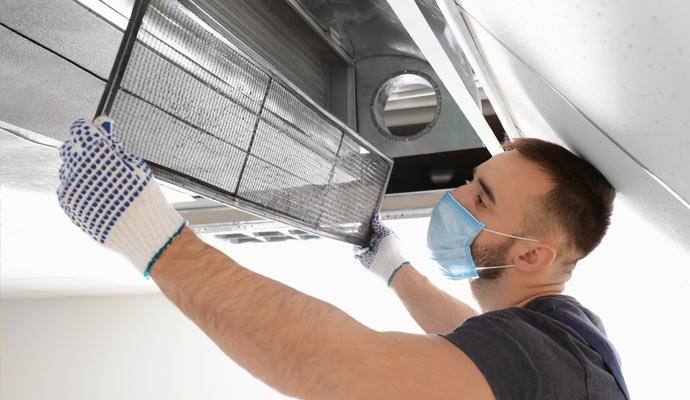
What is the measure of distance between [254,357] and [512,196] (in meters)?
0.82

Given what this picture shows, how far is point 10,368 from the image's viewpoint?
6.03 metres

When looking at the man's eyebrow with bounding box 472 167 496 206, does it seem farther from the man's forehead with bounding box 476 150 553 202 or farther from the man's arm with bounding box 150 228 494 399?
the man's arm with bounding box 150 228 494 399

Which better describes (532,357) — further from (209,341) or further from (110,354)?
(110,354)

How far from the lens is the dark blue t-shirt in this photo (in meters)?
0.91

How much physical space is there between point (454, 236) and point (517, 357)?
569 mm

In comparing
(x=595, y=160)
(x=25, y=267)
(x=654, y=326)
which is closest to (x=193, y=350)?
(x=25, y=267)

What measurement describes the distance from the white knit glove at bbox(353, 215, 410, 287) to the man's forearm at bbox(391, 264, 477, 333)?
3 centimetres

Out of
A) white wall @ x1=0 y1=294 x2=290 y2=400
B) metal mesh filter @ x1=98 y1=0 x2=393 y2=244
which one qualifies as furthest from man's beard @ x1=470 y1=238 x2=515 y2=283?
white wall @ x1=0 y1=294 x2=290 y2=400

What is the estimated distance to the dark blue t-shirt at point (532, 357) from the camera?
35.8 inches

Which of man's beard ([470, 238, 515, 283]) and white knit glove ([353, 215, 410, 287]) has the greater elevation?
man's beard ([470, 238, 515, 283])

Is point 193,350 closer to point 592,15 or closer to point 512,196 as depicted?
point 512,196

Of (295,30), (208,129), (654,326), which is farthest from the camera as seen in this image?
(654,326)

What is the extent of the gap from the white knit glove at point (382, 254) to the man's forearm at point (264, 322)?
922 mm

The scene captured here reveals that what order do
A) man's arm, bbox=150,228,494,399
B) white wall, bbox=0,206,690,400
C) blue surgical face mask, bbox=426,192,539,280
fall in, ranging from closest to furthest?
1. man's arm, bbox=150,228,494,399
2. blue surgical face mask, bbox=426,192,539,280
3. white wall, bbox=0,206,690,400
